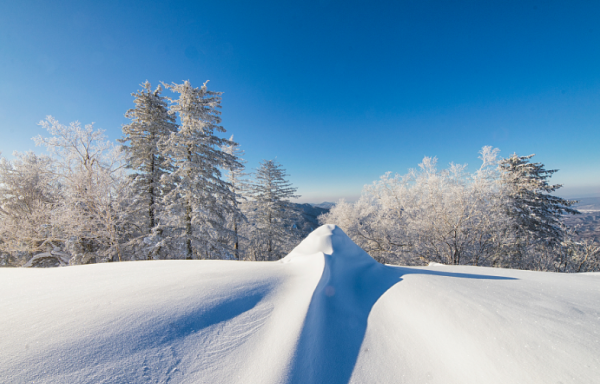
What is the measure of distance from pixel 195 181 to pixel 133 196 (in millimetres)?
4192

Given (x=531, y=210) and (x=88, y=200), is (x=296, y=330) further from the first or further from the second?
(x=531, y=210)

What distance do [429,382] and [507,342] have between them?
0.69 m

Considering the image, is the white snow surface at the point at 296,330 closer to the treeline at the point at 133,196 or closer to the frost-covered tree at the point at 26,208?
the treeline at the point at 133,196

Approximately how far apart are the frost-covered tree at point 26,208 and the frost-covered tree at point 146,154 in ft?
9.47

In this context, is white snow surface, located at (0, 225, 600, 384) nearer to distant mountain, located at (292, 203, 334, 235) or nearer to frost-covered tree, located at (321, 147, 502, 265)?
frost-covered tree, located at (321, 147, 502, 265)

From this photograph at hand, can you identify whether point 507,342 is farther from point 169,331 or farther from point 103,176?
point 103,176

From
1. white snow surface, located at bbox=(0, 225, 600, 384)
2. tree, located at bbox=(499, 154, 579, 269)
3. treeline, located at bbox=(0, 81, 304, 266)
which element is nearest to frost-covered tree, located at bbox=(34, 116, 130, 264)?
treeline, located at bbox=(0, 81, 304, 266)

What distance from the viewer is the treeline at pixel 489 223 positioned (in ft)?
31.9

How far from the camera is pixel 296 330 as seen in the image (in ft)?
5.49

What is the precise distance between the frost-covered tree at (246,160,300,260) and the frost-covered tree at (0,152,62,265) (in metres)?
10.0

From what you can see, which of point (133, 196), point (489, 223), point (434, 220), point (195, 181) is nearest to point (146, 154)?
point (133, 196)

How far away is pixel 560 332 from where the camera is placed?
1.42 meters

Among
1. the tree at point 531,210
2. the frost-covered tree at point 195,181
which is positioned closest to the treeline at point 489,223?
the tree at point 531,210

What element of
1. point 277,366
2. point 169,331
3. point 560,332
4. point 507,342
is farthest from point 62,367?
point 560,332
